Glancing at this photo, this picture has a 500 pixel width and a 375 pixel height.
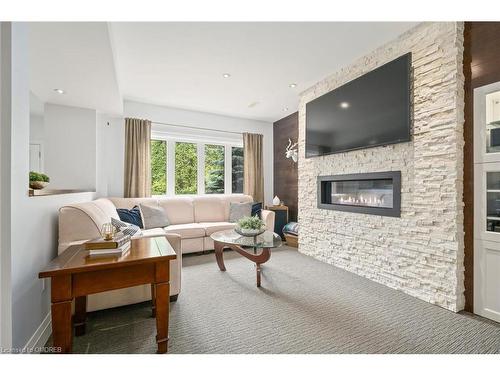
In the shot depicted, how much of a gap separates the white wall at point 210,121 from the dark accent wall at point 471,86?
12.0 ft

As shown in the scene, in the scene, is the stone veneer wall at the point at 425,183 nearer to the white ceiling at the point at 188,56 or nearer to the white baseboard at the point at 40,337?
the white ceiling at the point at 188,56

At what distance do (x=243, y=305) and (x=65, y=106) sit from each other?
3.85 metres

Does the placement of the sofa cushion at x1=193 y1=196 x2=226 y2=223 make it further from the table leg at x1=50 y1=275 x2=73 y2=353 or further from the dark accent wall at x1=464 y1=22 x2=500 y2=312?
the dark accent wall at x1=464 y1=22 x2=500 y2=312

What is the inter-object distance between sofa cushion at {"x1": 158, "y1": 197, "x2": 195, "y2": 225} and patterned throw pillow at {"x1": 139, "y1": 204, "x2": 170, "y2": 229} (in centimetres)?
22

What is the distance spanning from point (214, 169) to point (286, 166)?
60.6 inches

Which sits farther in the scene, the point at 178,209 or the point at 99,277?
the point at 178,209

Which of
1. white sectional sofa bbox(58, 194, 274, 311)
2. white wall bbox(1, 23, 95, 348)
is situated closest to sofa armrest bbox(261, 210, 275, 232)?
white sectional sofa bbox(58, 194, 274, 311)

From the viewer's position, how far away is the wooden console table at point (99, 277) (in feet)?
3.86

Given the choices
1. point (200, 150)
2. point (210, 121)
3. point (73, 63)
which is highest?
point (210, 121)

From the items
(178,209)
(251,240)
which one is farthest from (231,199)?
(251,240)

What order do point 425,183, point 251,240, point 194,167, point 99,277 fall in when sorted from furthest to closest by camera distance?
point 194,167, point 251,240, point 425,183, point 99,277

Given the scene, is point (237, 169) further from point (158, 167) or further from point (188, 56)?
point (188, 56)

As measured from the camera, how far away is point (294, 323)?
5.70 ft
